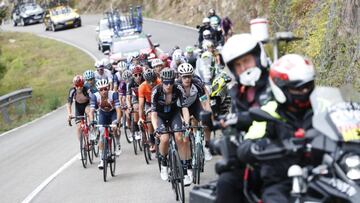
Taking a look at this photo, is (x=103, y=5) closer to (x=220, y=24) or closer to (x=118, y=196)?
(x=220, y=24)

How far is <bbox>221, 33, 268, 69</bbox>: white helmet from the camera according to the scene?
20.4ft

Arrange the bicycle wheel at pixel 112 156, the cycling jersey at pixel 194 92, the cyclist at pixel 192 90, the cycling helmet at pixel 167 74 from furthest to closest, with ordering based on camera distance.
Result: the bicycle wheel at pixel 112 156, the cycling jersey at pixel 194 92, the cyclist at pixel 192 90, the cycling helmet at pixel 167 74

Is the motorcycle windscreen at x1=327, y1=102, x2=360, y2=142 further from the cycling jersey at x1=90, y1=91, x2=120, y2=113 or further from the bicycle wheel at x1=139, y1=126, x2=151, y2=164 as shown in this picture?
the bicycle wheel at x1=139, y1=126, x2=151, y2=164

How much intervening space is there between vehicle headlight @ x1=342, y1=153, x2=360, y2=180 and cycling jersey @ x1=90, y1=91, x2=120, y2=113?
368 inches

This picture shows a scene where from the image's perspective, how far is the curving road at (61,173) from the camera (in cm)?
1259

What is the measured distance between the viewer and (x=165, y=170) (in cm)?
1166

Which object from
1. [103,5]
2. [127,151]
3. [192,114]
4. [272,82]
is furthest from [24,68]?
[272,82]

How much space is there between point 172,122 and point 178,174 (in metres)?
1.06

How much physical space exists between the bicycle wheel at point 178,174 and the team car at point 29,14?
188 ft

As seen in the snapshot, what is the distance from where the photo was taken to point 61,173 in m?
15.5

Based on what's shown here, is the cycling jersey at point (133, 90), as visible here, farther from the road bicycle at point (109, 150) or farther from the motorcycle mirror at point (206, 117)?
the motorcycle mirror at point (206, 117)

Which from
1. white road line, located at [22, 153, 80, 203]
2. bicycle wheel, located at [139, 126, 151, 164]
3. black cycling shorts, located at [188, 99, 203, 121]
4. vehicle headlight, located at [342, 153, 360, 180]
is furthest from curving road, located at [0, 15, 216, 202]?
vehicle headlight, located at [342, 153, 360, 180]

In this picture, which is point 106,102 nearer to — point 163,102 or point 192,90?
point 192,90

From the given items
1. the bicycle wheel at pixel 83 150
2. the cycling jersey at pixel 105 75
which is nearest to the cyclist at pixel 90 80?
the bicycle wheel at pixel 83 150
